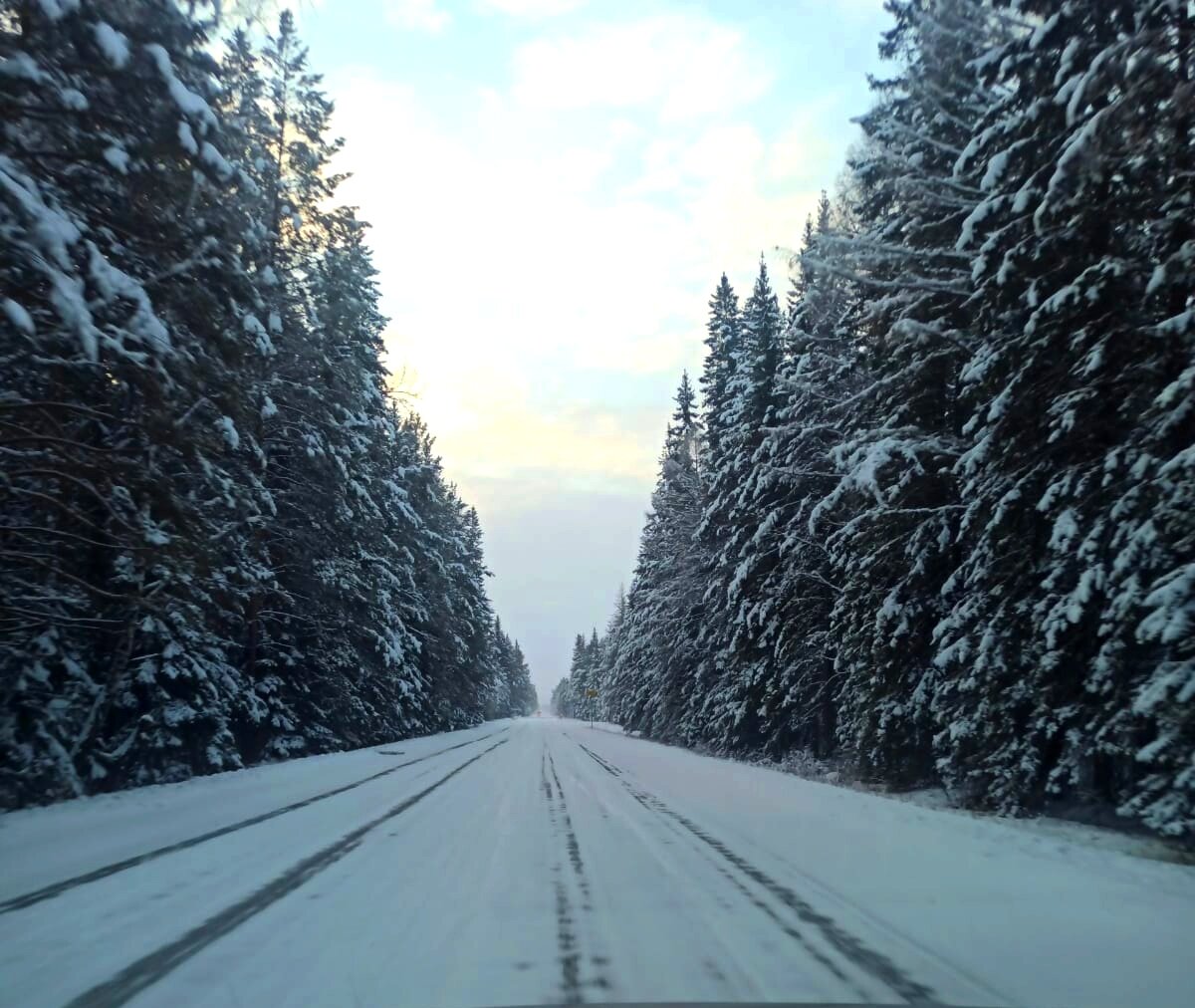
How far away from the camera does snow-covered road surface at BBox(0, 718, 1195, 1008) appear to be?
15.5ft

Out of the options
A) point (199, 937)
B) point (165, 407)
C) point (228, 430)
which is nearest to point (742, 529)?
point (228, 430)

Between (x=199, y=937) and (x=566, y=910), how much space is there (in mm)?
2442

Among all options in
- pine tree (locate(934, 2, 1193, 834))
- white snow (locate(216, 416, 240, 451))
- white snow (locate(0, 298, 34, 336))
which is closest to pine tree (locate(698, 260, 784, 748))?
pine tree (locate(934, 2, 1193, 834))

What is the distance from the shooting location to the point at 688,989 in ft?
15.2

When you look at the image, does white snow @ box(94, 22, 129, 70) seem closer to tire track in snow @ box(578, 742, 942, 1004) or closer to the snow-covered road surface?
the snow-covered road surface

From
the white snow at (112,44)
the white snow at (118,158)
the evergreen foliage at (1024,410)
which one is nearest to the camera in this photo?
the white snow at (112,44)

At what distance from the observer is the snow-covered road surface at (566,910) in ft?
15.5

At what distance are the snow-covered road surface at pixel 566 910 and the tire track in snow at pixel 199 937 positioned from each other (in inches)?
0.9

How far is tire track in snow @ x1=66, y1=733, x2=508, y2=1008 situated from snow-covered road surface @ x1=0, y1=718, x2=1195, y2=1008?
0.02 meters

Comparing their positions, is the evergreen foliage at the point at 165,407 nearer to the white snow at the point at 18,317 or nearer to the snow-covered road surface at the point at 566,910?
the white snow at the point at 18,317

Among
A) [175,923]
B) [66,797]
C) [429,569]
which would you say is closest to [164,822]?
[66,797]

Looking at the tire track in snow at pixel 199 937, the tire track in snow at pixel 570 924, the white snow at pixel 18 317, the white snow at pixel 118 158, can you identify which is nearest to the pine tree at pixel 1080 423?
the tire track in snow at pixel 570 924

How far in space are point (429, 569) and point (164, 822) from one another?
27.5 m

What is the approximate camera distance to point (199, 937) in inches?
216
